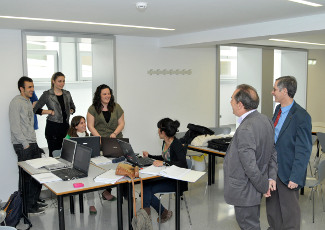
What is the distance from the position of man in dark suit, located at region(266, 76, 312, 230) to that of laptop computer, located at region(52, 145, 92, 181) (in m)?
1.89

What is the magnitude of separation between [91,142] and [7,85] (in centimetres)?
200

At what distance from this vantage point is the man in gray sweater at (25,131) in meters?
4.71

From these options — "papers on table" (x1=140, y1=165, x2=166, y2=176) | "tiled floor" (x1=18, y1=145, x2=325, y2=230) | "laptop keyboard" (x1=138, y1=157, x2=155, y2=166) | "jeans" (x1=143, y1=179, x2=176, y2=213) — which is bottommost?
"tiled floor" (x1=18, y1=145, x2=325, y2=230)

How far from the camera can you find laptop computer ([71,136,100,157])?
166 inches

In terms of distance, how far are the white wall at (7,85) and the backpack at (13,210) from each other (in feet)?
4.64

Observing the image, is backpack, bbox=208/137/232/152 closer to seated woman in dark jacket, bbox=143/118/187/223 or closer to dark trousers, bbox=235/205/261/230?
seated woman in dark jacket, bbox=143/118/187/223

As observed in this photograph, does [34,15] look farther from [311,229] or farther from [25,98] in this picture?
[311,229]

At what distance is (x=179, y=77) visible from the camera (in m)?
7.38

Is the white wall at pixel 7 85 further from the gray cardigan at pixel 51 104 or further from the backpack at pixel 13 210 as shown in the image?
the backpack at pixel 13 210

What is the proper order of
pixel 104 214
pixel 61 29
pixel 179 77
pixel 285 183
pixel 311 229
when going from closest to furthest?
1. pixel 285 183
2. pixel 311 229
3. pixel 104 214
4. pixel 61 29
5. pixel 179 77

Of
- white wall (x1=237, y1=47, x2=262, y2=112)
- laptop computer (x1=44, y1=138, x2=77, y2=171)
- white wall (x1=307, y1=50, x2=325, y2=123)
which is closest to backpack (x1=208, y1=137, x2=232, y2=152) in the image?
laptop computer (x1=44, y1=138, x2=77, y2=171)

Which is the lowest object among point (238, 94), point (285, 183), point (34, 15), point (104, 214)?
point (104, 214)

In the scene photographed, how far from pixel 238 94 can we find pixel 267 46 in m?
6.15

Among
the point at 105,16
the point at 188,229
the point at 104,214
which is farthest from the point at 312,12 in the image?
the point at 104,214
